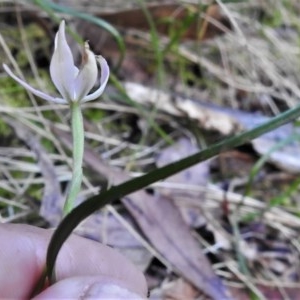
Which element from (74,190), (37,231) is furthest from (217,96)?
(74,190)

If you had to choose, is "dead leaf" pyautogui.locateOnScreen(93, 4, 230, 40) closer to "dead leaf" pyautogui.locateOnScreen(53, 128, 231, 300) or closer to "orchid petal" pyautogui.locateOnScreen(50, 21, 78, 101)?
"dead leaf" pyautogui.locateOnScreen(53, 128, 231, 300)

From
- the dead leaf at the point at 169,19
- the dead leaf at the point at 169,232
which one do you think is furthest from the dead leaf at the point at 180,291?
the dead leaf at the point at 169,19

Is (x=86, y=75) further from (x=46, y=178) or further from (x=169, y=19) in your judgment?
(x=169, y=19)

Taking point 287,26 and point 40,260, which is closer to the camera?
point 40,260

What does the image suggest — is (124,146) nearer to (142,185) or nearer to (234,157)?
(234,157)

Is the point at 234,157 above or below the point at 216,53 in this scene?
below
